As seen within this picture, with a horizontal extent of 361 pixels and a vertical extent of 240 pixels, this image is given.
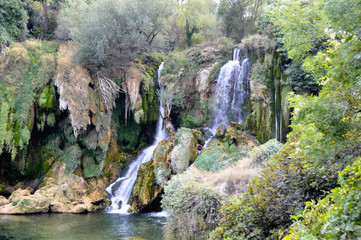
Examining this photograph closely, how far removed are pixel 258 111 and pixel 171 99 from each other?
7.06 m

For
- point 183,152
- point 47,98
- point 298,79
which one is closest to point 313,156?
point 183,152

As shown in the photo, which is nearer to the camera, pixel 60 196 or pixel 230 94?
pixel 60 196

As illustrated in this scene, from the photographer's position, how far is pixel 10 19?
19172 millimetres

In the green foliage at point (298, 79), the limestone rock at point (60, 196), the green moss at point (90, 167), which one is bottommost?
the limestone rock at point (60, 196)

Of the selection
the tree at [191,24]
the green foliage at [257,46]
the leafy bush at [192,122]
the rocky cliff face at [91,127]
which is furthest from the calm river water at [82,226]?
the tree at [191,24]

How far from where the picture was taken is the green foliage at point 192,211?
8539 mm

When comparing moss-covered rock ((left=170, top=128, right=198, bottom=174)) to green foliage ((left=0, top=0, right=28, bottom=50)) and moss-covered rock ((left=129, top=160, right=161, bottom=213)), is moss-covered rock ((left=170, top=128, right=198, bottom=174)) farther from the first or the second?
green foliage ((left=0, top=0, right=28, bottom=50))

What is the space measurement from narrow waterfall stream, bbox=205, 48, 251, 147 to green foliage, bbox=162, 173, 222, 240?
1062cm

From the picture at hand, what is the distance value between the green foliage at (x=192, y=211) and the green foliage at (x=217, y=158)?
4.04m

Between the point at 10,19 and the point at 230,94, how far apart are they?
16730mm

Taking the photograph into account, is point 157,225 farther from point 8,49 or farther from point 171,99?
point 8,49

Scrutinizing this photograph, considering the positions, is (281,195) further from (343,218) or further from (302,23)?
(302,23)

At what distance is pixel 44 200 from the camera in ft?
53.0

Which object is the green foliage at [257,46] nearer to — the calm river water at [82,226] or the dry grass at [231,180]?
the dry grass at [231,180]
